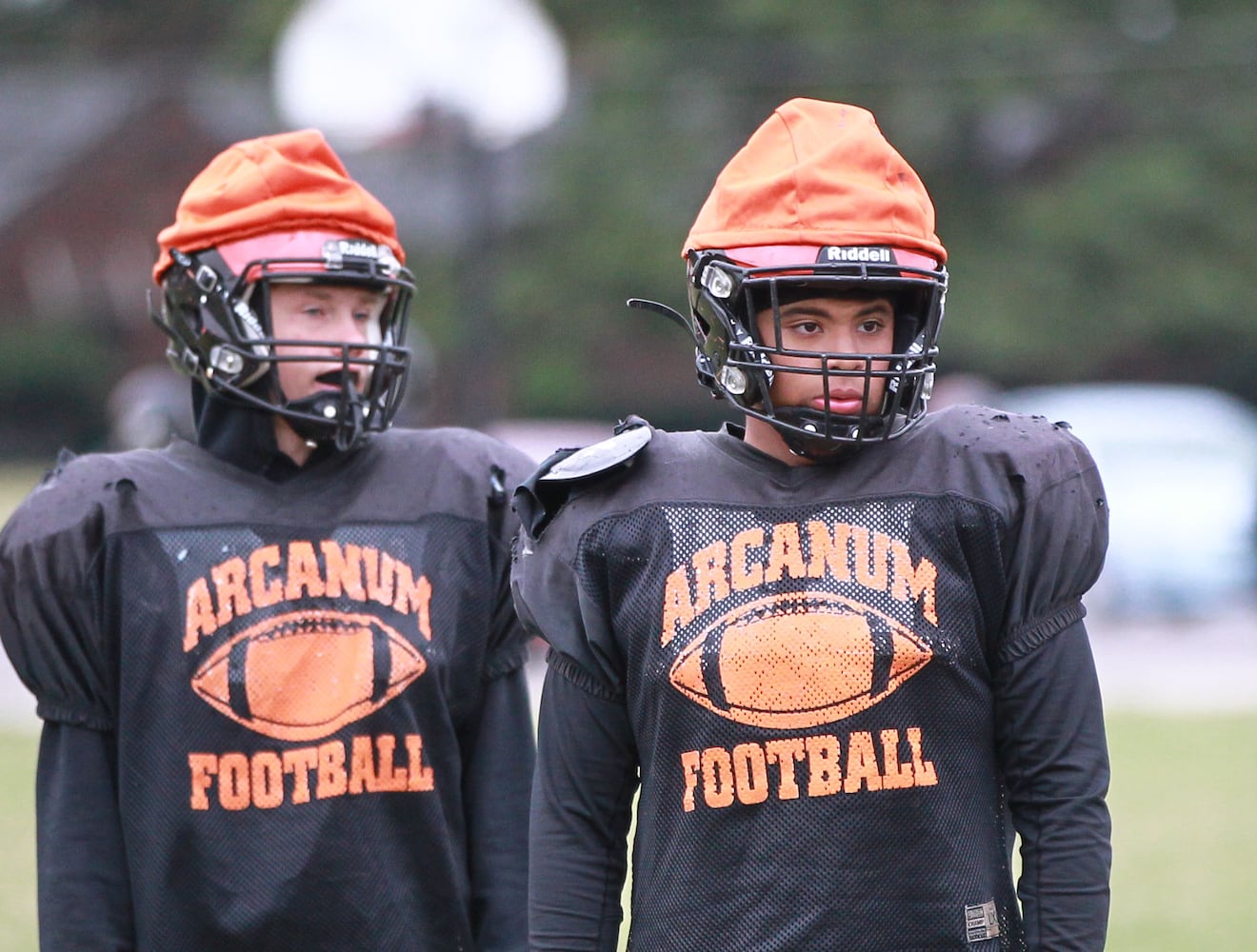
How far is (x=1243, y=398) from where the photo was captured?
24281 millimetres

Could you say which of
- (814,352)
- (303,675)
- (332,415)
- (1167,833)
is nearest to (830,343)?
(814,352)

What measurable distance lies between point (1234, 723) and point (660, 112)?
14548mm

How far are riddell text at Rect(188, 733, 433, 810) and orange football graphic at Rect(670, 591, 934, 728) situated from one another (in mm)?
654

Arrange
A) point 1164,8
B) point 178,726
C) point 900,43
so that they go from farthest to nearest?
point 1164,8 → point 900,43 → point 178,726

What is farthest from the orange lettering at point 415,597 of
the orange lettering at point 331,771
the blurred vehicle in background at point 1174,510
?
the blurred vehicle in background at point 1174,510

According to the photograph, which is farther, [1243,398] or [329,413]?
[1243,398]

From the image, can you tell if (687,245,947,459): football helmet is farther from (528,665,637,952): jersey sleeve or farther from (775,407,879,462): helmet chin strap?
(528,665,637,952): jersey sleeve

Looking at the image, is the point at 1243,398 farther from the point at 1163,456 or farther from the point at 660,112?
the point at 1163,456

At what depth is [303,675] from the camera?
9.66ft

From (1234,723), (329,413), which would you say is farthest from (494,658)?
(1234,723)

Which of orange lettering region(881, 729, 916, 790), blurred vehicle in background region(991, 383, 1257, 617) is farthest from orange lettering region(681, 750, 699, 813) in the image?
blurred vehicle in background region(991, 383, 1257, 617)

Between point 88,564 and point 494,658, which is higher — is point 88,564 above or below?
above

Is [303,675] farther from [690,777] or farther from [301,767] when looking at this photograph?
[690,777]

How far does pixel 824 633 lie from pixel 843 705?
10 centimetres
